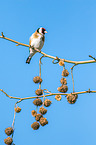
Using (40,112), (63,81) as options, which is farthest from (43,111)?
(63,81)

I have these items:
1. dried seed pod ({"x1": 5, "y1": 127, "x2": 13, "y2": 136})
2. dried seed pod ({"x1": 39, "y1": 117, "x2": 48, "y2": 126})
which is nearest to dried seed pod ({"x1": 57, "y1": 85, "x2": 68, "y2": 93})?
dried seed pod ({"x1": 39, "y1": 117, "x2": 48, "y2": 126})

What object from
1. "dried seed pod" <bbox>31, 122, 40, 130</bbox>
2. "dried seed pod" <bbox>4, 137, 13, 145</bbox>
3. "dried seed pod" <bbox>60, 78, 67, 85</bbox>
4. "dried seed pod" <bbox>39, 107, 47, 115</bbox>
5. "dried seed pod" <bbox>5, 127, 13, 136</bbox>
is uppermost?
"dried seed pod" <bbox>60, 78, 67, 85</bbox>

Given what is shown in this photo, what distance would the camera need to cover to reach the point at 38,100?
1.97 metres

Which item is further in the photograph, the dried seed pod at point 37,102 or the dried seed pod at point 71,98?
the dried seed pod at point 37,102

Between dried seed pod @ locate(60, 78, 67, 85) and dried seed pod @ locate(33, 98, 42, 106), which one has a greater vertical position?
dried seed pod @ locate(60, 78, 67, 85)

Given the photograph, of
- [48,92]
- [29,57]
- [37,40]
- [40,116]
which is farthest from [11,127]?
[29,57]

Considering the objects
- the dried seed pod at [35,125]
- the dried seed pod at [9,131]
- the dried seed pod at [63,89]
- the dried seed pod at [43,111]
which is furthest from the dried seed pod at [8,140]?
the dried seed pod at [63,89]

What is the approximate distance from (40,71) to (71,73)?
0.37 metres

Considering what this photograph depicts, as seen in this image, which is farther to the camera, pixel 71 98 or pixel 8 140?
pixel 8 140

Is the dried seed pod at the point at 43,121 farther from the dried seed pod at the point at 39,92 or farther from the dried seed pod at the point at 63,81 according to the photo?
the dried seed pod at the point at 63,81

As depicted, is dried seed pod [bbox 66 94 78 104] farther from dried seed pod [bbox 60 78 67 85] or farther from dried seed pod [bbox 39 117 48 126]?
dried seed pod [bbox 39 117 48 126]

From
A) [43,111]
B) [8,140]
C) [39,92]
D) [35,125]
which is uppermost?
[39,92]

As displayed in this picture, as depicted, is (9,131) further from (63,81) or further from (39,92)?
(63,81)

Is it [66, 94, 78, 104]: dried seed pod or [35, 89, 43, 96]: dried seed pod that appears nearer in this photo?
[66, 94, 78, 104]: dried seed pod
